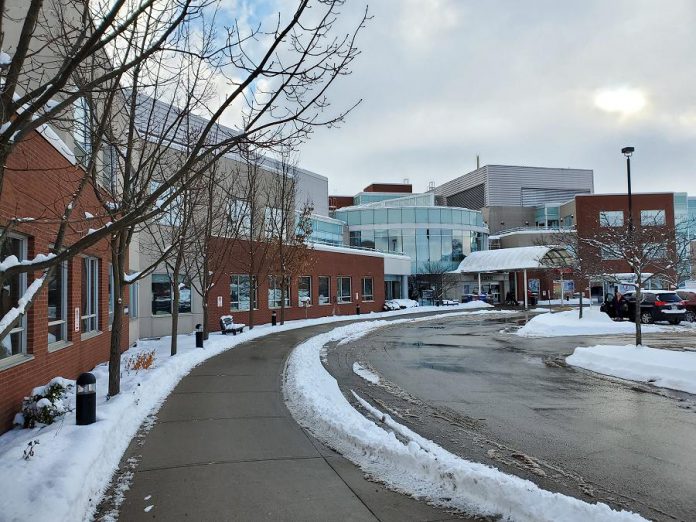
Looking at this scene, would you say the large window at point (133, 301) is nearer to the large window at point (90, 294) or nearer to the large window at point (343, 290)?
the large window at point (90, 294)

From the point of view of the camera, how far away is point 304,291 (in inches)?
1334

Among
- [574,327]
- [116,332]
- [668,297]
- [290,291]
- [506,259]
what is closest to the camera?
[116,332]

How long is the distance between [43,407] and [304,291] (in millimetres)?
26887

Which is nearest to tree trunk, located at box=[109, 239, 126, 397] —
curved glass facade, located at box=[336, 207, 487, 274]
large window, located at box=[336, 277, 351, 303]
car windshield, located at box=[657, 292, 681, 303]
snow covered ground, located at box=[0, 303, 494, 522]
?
snow covered ground, located at box=[0, 303, 494, 522]

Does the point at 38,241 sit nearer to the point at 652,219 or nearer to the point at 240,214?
the point at 240,214

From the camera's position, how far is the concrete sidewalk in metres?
4.65

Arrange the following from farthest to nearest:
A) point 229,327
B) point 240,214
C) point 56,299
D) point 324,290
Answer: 1. point 324,290
2. point 240,214
3. point 229,327
4. point 56,299

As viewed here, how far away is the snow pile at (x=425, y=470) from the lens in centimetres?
437

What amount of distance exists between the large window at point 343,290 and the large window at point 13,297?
2986cm

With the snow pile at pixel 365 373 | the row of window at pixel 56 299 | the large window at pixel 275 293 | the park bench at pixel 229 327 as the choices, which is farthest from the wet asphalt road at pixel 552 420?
the large window at pixel 275 293

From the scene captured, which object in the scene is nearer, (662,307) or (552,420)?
(552,420)

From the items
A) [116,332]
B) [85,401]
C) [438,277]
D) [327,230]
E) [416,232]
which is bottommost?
[85,401]

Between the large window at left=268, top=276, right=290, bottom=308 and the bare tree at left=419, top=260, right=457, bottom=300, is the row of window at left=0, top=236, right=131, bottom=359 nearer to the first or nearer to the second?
the large window at left=268, top=276, right=290, bottom=308

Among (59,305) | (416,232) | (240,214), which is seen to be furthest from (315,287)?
(416,232)
